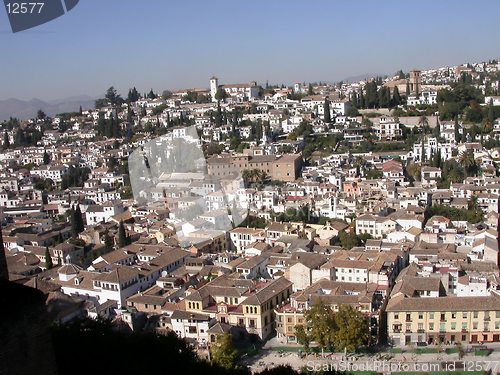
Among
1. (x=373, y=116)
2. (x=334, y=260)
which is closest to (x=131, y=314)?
(x=334, y=260)

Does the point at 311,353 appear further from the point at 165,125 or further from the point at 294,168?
the point at 165,125

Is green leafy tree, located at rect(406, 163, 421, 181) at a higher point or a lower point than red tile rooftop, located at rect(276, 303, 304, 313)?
higher

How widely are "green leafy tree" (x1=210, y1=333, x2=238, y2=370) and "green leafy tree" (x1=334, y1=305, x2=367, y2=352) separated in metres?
1.41

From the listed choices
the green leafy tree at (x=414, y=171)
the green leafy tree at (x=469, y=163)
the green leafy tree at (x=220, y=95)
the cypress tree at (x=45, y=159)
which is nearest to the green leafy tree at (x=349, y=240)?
the green leafy tree at (x=414, y=171)

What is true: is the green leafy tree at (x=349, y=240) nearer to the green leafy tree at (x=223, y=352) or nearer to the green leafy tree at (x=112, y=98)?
the green leafy tree at (x=223, y=352)

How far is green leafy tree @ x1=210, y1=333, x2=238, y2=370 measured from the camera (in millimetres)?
5785

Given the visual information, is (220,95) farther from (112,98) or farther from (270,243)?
(270,243)

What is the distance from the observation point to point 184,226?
282 inches

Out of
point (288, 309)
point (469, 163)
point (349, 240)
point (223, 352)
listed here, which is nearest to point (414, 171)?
point (469, 163)

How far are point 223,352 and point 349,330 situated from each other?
66.8 inches

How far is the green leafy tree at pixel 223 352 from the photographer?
5785 mm

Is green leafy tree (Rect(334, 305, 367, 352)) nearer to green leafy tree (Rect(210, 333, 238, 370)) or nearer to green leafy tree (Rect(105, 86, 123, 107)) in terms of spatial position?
green leafy tree (Rect(210, 333, 238, 370))

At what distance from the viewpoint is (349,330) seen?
622 centimetres

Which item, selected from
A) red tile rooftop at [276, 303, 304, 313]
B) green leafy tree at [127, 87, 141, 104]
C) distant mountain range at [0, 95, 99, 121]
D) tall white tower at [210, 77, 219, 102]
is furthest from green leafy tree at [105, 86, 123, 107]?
red tile rooftop at [276, 303, 304, 313]
